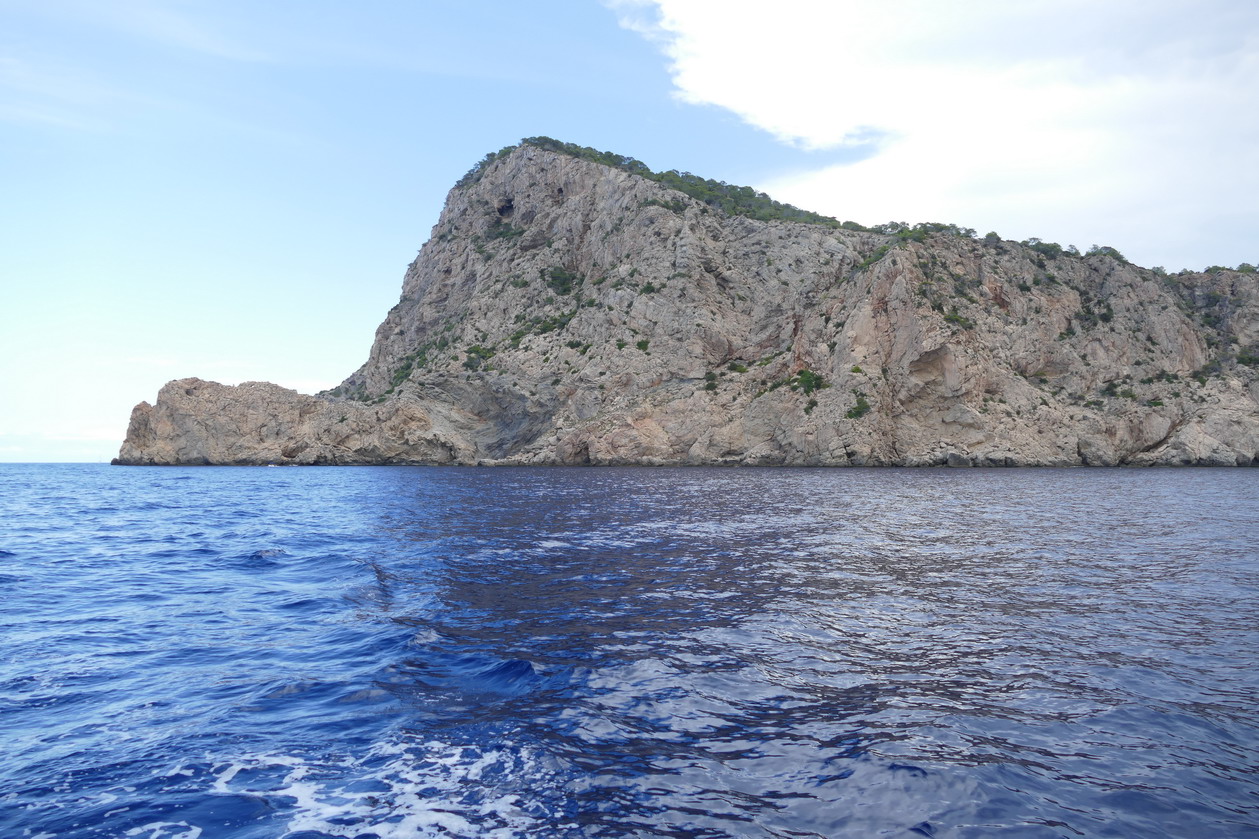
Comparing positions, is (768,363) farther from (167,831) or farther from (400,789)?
(167,831)

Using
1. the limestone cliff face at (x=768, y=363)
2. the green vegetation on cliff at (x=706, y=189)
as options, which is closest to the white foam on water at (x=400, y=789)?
the limestone cliff face at (x=768, y=363)

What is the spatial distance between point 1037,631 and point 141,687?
14.5 meters

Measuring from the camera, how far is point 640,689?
9695 millimetres

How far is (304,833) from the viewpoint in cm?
612

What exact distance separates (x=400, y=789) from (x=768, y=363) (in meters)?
77.1

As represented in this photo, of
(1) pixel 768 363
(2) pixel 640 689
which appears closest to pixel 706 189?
(1) pixel 768 363

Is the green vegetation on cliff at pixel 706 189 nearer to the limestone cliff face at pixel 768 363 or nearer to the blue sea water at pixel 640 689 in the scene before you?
the limestone cliff face at pixel 768 363

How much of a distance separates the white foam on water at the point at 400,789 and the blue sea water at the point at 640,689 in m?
0.03

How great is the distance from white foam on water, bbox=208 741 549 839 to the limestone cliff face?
66479 millimetres

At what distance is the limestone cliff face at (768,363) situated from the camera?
71.3 m

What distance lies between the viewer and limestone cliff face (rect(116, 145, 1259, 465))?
71.3 m

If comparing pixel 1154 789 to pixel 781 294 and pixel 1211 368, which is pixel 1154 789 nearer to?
pixel 781 294

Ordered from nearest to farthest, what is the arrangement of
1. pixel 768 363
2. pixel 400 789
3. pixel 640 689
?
pixel 400 789, pixel 640 689, pixel 768 363

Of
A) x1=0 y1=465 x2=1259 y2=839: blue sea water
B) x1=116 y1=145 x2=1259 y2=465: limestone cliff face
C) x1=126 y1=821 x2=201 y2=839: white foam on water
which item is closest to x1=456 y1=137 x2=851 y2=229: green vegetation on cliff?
x1=116 y1=145 x2=1259 y2=465: limestone cliff face
